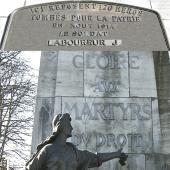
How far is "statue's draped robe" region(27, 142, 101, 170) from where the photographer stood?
15.4 feet

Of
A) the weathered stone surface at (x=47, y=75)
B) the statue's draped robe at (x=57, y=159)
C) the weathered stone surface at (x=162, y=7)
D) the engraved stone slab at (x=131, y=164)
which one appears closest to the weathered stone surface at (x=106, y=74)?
the weathered stone surface at (x=47, y=75)

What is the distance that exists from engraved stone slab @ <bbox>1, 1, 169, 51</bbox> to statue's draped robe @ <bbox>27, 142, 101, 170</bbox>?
127 inches

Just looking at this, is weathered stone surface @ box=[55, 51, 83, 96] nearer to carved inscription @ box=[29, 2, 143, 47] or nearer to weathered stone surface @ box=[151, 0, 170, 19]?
carved inscription @ box=[29, 2, 143, 47]

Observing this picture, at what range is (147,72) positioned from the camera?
24.4 ft

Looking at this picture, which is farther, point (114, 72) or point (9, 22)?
point (9, 22)

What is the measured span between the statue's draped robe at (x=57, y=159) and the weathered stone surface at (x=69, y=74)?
7.65 feet

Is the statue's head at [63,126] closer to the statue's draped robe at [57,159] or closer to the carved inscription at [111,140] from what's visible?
the statue's draped robe at [57,159]

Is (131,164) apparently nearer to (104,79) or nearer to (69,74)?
(104,79)

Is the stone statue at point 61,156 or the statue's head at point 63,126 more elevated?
the statue's head at point 63,126

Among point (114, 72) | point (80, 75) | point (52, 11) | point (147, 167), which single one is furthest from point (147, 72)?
point (52, 11)

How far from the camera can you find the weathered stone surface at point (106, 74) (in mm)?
7242

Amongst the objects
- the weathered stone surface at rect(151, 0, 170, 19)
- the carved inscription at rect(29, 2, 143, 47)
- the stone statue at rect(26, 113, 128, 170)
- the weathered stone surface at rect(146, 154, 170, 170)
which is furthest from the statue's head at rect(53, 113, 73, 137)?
the weathered stone surface at rect(151, 0, 170, 19)

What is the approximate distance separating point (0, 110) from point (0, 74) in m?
1.18

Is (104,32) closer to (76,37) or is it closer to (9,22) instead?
(76,37)
